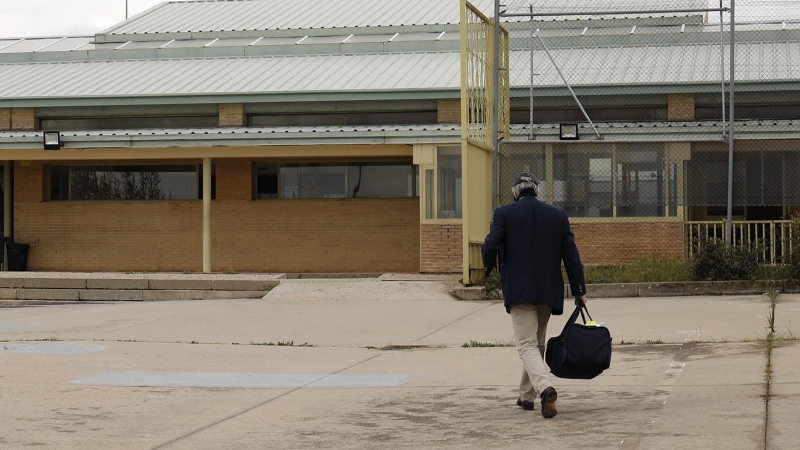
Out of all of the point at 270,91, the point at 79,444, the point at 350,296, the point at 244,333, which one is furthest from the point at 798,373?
the point at 270,91

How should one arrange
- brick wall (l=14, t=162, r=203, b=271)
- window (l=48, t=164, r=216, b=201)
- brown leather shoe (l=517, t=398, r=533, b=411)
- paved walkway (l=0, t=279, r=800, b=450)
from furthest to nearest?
window (l=48, t=164, r=216, b=201), brick wall (l=14, t=162, r=203, b=271), brown leather shoe (l=517, t=398, r=533, b=411), paved walkway (l=0, t=279, r=800, b=450)

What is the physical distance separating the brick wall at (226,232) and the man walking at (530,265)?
50.1 feet

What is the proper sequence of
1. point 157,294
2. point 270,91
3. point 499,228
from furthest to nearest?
1. point 270,91
2. point 157,294
3. point 499,228

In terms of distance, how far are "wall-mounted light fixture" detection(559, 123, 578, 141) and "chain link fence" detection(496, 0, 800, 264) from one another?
1.1 inches

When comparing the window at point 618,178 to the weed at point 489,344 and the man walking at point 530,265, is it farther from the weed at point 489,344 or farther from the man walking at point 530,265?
the man walking at point 530,265

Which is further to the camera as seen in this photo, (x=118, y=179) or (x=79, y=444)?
(x=118, y=179)

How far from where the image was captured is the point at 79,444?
673 centimetres

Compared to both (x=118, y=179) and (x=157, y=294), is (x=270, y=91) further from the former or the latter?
(x=157, y=294)

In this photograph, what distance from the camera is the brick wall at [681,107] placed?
70.7ft

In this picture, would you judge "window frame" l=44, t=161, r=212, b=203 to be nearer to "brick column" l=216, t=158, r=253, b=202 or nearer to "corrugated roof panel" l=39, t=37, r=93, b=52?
"brick column" l=216, t=158, r=253, b=202

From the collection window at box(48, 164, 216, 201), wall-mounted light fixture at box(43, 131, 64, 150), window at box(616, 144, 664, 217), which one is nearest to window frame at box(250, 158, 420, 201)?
window at box(48, 164, 216, 201)

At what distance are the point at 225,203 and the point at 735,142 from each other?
36.3ft

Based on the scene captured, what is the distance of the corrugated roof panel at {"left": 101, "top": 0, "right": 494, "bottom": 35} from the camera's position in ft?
92.5

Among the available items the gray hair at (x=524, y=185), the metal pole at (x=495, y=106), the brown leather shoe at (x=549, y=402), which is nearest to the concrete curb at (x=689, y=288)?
the metal pole at (x=495, y=106)
